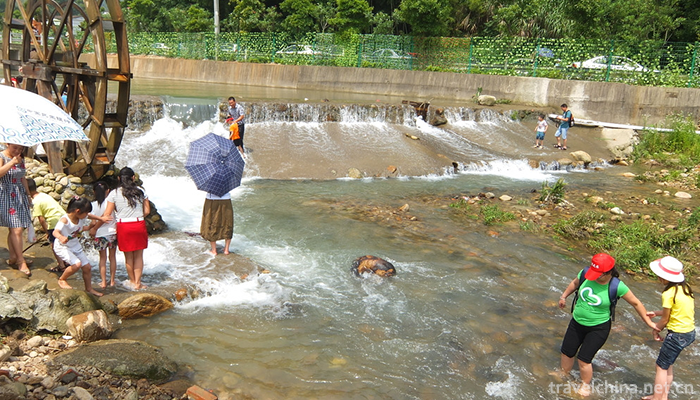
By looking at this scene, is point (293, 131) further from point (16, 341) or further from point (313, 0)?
point (313, 0)

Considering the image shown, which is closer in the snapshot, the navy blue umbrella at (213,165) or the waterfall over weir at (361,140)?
the navy blue umbrella at (213,165)

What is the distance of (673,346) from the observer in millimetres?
4730

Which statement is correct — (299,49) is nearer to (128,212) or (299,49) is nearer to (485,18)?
(485,18)

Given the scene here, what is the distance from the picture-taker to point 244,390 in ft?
16.1

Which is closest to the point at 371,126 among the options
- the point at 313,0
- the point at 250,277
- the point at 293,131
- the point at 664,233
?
the point at 293,131

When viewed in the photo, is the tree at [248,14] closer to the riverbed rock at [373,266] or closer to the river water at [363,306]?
the river water at [363,306]

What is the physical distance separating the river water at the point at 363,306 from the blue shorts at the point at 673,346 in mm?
589

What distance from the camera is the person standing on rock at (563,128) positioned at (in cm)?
1723

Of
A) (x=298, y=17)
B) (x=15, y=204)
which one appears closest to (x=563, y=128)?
(x=15, y=204)

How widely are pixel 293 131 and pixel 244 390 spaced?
11932 mm

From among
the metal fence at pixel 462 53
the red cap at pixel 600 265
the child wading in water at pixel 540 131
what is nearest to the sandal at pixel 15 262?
the red cap at pixel 600 265

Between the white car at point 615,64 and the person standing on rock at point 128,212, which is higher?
the white car at point 615,64

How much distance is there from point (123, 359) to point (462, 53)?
75.2 ft

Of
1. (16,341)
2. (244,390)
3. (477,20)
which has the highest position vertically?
(477,20)
